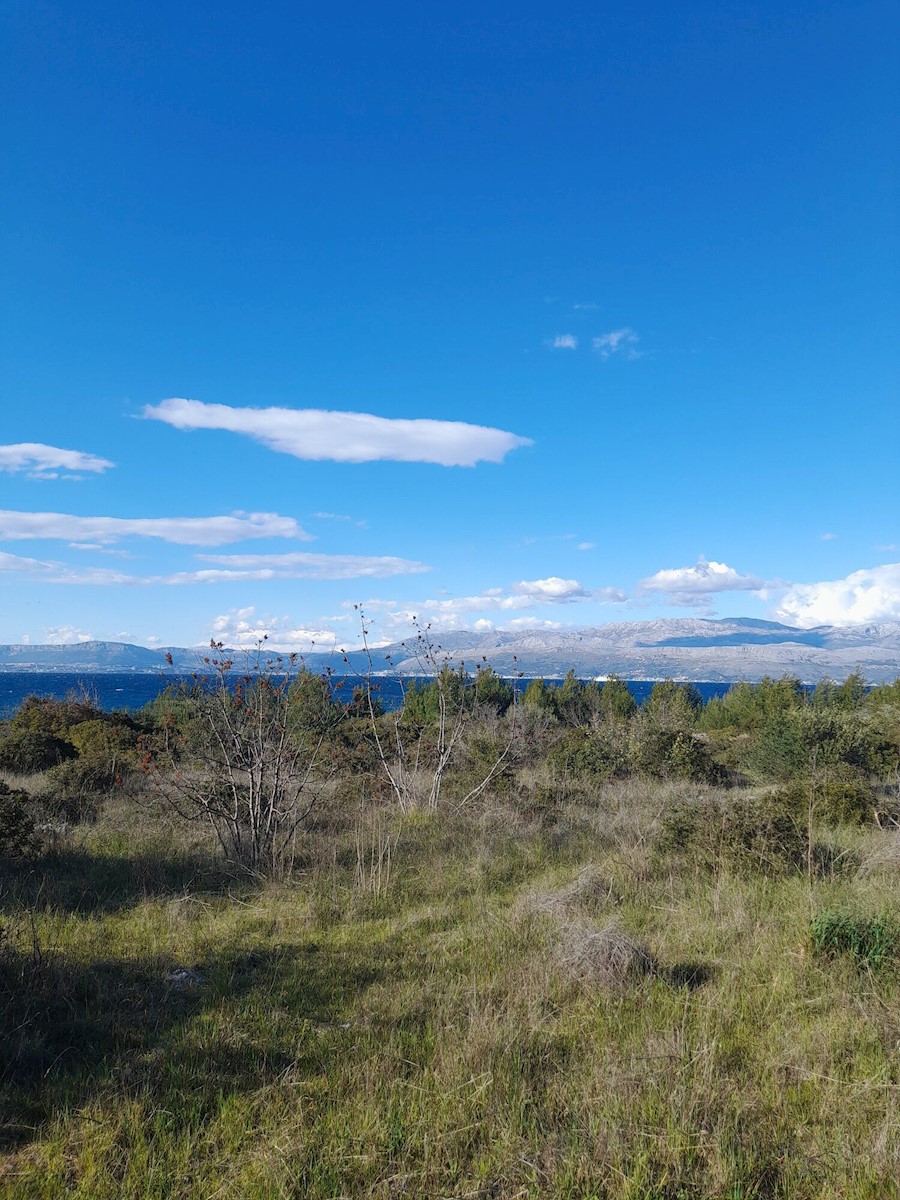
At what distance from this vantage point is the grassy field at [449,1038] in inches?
112

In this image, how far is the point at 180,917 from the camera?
6.00 m

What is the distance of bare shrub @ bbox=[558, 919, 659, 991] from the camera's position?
15.0 ft

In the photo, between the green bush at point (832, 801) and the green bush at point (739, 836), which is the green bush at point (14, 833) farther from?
the green bush at point (832, 801)

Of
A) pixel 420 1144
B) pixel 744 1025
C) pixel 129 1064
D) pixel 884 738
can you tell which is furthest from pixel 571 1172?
pixel 884 738

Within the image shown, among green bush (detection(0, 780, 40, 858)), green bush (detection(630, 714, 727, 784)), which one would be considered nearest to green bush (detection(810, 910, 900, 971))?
green bush (detection(0, 780, 40, 858))

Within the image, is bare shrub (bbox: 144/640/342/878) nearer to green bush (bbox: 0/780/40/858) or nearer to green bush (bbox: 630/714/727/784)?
green bush (bbox: 0/780/40/858)

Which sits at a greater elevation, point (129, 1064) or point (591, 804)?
point (129, 1064)

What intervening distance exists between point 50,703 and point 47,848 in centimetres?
1558

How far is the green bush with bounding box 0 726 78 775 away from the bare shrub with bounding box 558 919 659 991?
14321 mm

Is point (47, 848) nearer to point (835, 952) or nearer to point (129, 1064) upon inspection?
point (129, 1064)

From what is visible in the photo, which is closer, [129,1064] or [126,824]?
[129,1064]

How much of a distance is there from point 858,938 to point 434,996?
124 inches

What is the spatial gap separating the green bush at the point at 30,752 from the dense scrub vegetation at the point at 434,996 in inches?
243

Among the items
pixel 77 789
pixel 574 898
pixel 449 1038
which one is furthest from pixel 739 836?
pixel 77 789
